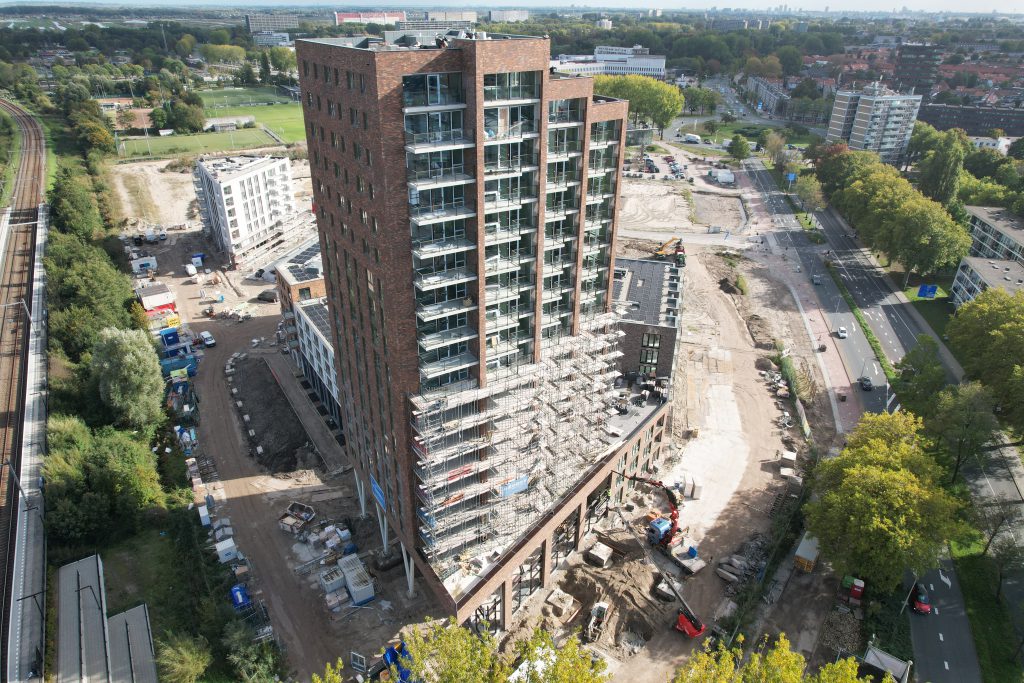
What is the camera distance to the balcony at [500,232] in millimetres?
42219

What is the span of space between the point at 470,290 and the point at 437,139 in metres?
10.4

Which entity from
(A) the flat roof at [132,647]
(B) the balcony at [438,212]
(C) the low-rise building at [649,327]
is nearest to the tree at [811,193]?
(C) the low-rise building at [649,327]

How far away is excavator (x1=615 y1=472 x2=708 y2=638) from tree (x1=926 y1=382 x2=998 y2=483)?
28.3 meters

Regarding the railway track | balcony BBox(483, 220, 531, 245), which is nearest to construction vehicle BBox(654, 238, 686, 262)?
balcony BBox(483, 220, 531, 245)

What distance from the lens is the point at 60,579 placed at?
53.9 meters

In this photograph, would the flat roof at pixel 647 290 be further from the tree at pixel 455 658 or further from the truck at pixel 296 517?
the tree at pixel 455 658

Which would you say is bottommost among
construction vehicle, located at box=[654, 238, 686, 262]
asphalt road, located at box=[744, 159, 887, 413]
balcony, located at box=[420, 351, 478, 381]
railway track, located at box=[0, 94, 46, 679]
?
asphalt road, located at box=[744, 159, 887, 413]

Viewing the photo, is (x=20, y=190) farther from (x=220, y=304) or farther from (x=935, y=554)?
(x=935, y=554)

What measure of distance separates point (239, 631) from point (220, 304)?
243 feet

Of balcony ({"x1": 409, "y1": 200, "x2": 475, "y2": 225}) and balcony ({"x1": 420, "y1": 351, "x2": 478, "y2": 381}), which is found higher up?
balcony ({"x1": 409, "y1": 200, "x2": 475, "y2": 225})

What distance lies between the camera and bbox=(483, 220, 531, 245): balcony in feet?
139

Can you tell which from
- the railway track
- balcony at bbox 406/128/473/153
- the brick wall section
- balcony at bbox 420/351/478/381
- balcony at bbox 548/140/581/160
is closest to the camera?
balcony at bbox 406/128/473/153

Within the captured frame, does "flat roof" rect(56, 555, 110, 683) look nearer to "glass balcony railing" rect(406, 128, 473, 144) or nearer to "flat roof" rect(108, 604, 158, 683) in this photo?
"flat roof" rect(108, 604, 158, 683)

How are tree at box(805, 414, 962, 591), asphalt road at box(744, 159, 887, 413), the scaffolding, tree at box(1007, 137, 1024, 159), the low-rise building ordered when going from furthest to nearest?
tree at box(1007, 137, 1024, 159), asphalt road at box(744, 159, 887, 413), the low-rise building, tree at box(805, 414, 962, 591), the scaffolding
